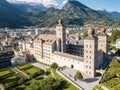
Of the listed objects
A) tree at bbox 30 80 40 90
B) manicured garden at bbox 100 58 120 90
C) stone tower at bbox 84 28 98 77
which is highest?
stone tower at bbox 84 28 98 77

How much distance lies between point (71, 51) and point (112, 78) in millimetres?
34399

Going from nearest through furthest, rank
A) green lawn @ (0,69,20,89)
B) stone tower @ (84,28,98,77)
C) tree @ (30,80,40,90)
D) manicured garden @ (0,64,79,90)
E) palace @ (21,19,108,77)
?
manicured garden @ (0,64,79,90)
tree @ (30,80,40,90)
green lawn @ (0,69,20,89)
stone tower @ (84,28,98,77)
palace @ (21,19,108,77)

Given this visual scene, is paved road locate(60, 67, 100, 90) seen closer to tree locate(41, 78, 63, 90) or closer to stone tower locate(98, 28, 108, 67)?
tree locate(41, 78, 63, 90)

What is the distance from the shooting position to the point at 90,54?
213 ft

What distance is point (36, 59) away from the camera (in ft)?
298

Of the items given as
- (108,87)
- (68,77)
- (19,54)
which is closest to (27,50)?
(19,54)

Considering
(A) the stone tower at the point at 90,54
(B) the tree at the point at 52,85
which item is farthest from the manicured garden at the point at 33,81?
(A) the stone tower at the point at 90,54

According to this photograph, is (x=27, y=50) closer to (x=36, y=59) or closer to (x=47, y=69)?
(x=36, y=59)

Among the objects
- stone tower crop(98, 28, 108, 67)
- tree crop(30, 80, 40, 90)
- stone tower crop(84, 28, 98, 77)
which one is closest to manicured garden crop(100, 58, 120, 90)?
stone tower crop(84, 28, 98, 77)

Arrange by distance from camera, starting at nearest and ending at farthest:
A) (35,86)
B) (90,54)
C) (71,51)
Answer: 1. (35,86)
2. (90,54)
3. (71,51)

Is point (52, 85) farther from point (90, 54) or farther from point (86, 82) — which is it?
point (90, 54)

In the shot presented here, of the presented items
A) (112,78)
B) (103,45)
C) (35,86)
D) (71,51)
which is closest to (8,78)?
(35,86)

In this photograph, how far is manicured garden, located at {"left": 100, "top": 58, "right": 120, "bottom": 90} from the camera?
51.7 m

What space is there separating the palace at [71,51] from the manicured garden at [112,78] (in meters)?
6.00
